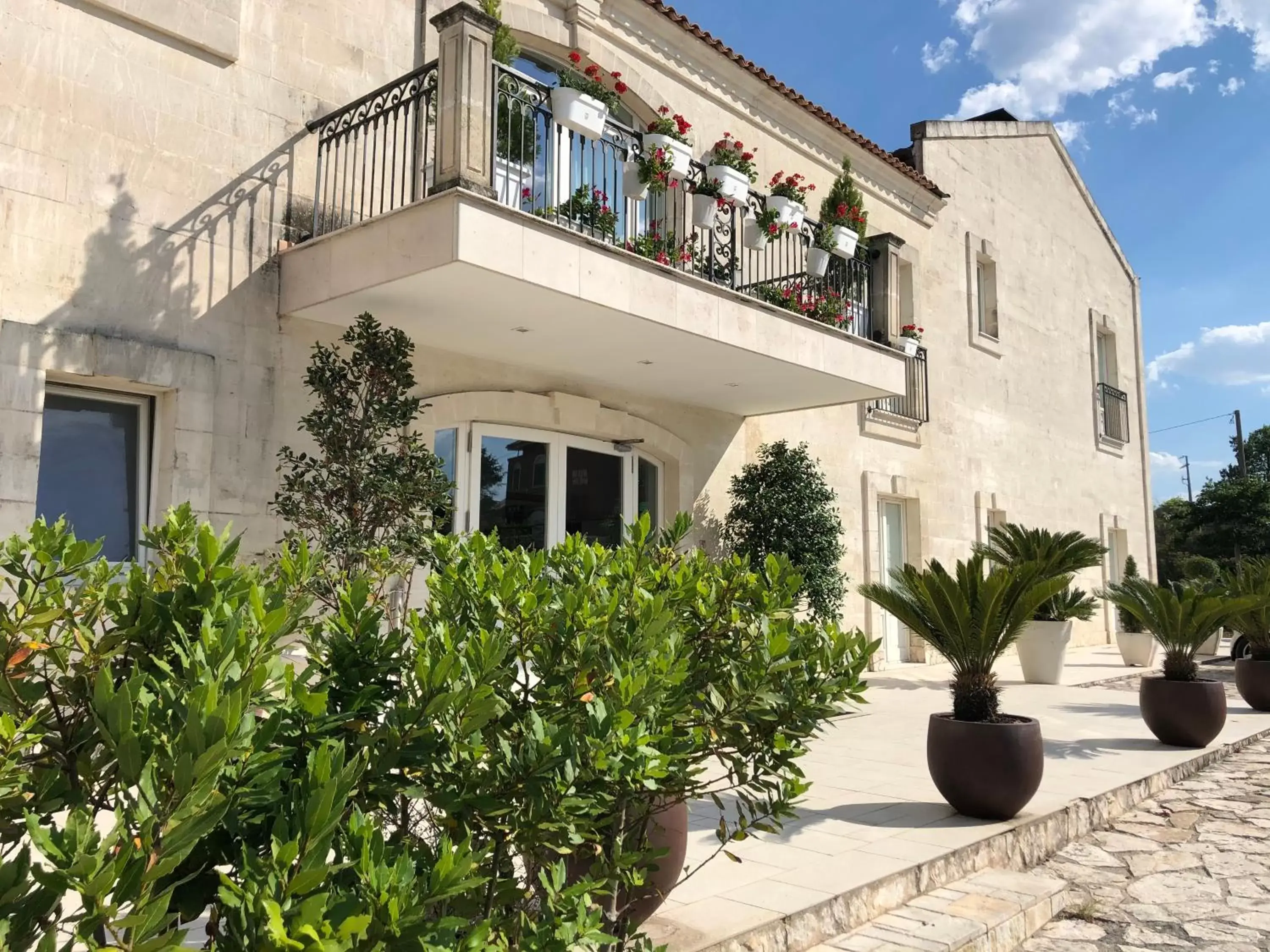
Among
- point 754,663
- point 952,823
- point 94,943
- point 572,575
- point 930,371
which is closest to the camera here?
point 94,943

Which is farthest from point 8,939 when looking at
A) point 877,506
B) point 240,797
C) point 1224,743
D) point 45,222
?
point 877,506

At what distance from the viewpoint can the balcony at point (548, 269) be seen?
6.63m

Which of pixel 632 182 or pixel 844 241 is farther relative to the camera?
pixel 844 241

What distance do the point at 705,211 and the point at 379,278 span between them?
364 centimetres

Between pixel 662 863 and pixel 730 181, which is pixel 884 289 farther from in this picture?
pixel 662 863

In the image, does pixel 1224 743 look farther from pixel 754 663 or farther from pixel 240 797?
pixel 240 797

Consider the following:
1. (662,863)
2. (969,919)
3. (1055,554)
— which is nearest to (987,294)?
(1055,554)

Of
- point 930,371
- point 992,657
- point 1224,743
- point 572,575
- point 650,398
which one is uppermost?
point 930,371

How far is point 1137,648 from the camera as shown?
609 inches

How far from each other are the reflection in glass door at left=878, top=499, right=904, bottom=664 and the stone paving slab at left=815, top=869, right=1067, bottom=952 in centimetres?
884

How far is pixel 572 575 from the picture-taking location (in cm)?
321

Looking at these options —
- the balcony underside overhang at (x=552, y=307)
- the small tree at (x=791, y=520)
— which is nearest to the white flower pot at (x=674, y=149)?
the balcony underside overhang at (x=552, y=307)

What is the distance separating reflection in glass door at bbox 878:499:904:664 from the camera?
544 inches

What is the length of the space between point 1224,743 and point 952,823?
4459 mm
